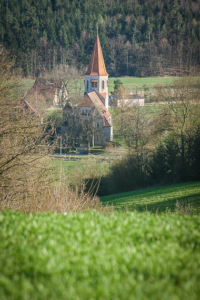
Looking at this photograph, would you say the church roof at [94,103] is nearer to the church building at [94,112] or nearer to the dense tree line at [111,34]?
the church building at [94,112]

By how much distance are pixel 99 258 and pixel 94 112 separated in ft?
149

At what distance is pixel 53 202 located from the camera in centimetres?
907

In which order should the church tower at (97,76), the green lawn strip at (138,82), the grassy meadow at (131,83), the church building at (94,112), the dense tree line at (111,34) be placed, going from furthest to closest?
the dense tree line at (111,34), the green lawn strip at (138,82), the grassy meadow at (131,83), the church tower at (97,76), the church building at (94,112)

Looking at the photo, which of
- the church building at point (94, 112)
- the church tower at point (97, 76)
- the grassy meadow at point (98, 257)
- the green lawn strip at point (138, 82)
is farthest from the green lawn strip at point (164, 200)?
the green lawn strip at point (138, 82)

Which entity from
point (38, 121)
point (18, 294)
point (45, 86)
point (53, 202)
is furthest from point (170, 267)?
point (45, 86)

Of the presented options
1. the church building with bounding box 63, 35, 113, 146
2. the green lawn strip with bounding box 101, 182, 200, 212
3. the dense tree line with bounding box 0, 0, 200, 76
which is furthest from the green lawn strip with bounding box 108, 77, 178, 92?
the green lawn strip with bounding box 101, 182, 200, 212

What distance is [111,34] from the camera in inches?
3177

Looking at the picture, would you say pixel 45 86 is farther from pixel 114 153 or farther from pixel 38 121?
pixel 38 121

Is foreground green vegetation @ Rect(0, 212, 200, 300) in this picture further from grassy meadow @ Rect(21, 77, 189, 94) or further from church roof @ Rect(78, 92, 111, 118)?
grassy meadow @ Rect(21, 77, 189, 94)

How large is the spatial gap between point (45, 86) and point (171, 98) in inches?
1292

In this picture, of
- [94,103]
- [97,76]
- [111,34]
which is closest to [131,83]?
[97,76]

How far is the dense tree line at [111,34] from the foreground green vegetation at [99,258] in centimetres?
5807

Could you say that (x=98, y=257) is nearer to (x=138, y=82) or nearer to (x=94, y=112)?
(x=94, y=112)

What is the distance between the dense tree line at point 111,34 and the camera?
6750cm
